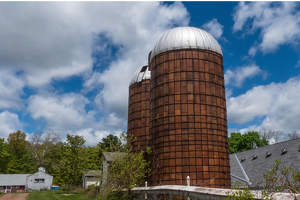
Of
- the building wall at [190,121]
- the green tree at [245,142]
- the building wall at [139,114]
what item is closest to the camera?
the building wall at [190,121]

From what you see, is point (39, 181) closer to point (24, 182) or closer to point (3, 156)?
point (24, 182)

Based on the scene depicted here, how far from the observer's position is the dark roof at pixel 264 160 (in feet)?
112

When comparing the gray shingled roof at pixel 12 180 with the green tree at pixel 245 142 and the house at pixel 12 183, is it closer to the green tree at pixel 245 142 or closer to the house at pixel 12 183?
the house at pixel 12 183

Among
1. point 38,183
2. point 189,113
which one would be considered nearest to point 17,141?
point 38,183

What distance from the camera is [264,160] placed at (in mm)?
39094

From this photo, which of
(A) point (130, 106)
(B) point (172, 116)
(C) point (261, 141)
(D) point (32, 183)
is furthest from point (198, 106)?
(D) point (32, 183)

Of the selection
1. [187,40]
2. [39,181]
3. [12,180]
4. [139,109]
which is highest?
[187,40]

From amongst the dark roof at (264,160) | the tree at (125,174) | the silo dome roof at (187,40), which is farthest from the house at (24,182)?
the silo dome roof at (187,40)

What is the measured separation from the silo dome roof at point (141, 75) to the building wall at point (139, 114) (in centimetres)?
68

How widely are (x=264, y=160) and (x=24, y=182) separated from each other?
6117 centimetres

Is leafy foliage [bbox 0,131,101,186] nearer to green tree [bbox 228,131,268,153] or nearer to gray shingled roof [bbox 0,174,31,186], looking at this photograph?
gray shingled roof [bbox 0,174,31,186]

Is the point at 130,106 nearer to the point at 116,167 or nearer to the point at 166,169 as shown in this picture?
the point at 116,167

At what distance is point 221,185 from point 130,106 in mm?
21646

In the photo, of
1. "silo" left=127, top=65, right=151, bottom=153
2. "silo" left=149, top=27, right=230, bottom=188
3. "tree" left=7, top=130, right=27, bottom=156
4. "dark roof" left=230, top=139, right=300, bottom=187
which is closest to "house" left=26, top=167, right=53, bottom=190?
"tree" left=7, top=130, right=27, bottom=156
